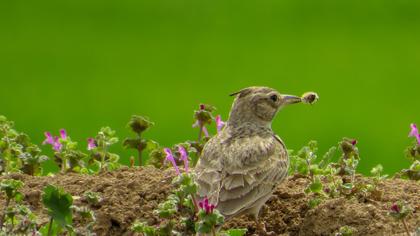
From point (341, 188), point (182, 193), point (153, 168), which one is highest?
point (153, 168)

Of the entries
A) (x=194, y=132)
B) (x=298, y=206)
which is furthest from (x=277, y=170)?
(x=194, y=132)

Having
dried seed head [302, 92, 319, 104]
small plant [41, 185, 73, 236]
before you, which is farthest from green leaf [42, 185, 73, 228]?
dried seed head [302, 92, 319, 104]

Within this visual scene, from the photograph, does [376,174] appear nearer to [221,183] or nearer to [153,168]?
[221,183]

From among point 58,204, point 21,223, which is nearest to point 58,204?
point 58,204

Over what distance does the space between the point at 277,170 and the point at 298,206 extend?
31cm

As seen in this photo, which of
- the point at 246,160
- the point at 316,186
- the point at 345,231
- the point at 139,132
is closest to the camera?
the point at 345,231

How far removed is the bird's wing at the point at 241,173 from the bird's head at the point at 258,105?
64 centimetres

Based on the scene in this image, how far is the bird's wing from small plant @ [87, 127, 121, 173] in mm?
1004

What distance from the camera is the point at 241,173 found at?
779 cm

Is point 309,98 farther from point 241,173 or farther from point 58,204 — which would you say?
point 58,204

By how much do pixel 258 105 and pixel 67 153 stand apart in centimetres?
167

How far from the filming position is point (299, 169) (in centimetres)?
840

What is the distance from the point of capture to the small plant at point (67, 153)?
8.82 meters

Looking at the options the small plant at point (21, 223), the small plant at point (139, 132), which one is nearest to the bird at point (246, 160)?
the small plant at point (139, 132)
